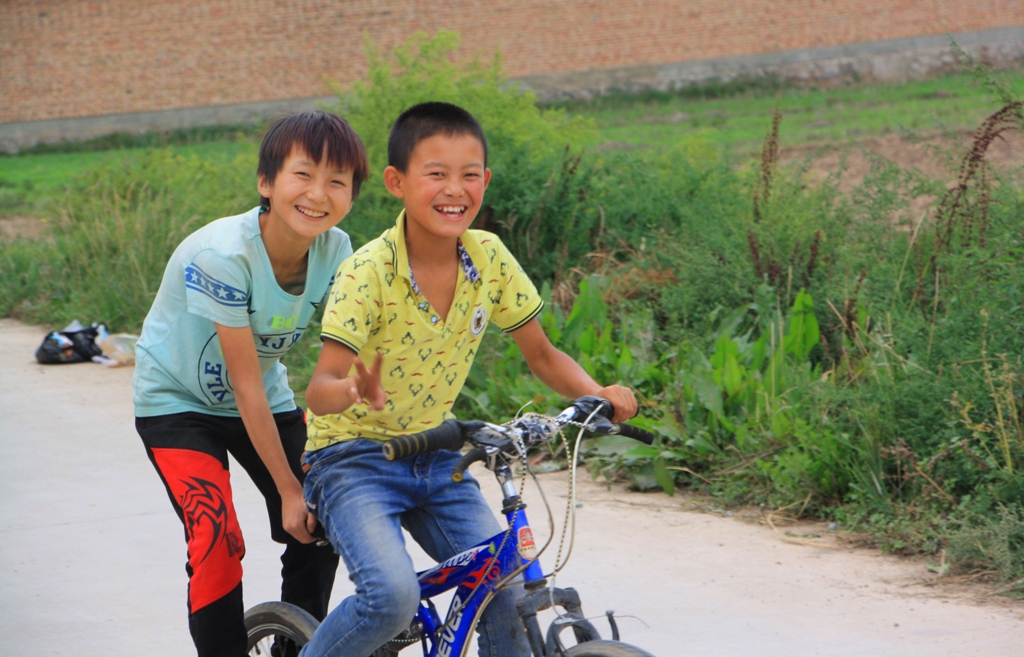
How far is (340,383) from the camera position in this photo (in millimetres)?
2338

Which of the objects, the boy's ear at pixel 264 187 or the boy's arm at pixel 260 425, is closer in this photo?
the boy's arm at pixel 260 425

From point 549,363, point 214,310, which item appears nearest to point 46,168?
point 214,310

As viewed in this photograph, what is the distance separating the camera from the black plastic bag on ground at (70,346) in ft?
27.7

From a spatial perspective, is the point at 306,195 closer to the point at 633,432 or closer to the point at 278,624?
the point at 633,432

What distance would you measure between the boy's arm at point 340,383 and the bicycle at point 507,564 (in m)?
0.12

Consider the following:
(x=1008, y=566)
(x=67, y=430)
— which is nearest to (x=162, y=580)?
(x=67, y=430)

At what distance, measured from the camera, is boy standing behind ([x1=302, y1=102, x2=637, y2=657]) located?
2539mm

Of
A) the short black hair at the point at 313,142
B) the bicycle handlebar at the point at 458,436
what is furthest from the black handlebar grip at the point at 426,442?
the short black hair at the point at 313,142

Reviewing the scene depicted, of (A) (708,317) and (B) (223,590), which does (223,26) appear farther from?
(B) (223,590)

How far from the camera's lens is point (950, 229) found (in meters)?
5.80

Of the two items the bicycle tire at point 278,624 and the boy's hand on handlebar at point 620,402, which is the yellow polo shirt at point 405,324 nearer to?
the boy's hand on handlebar at point 620,402

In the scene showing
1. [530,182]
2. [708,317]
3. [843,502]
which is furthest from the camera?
[530,182]

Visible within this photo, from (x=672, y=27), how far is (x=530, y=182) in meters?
23.7

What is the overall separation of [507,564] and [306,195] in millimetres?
1092
